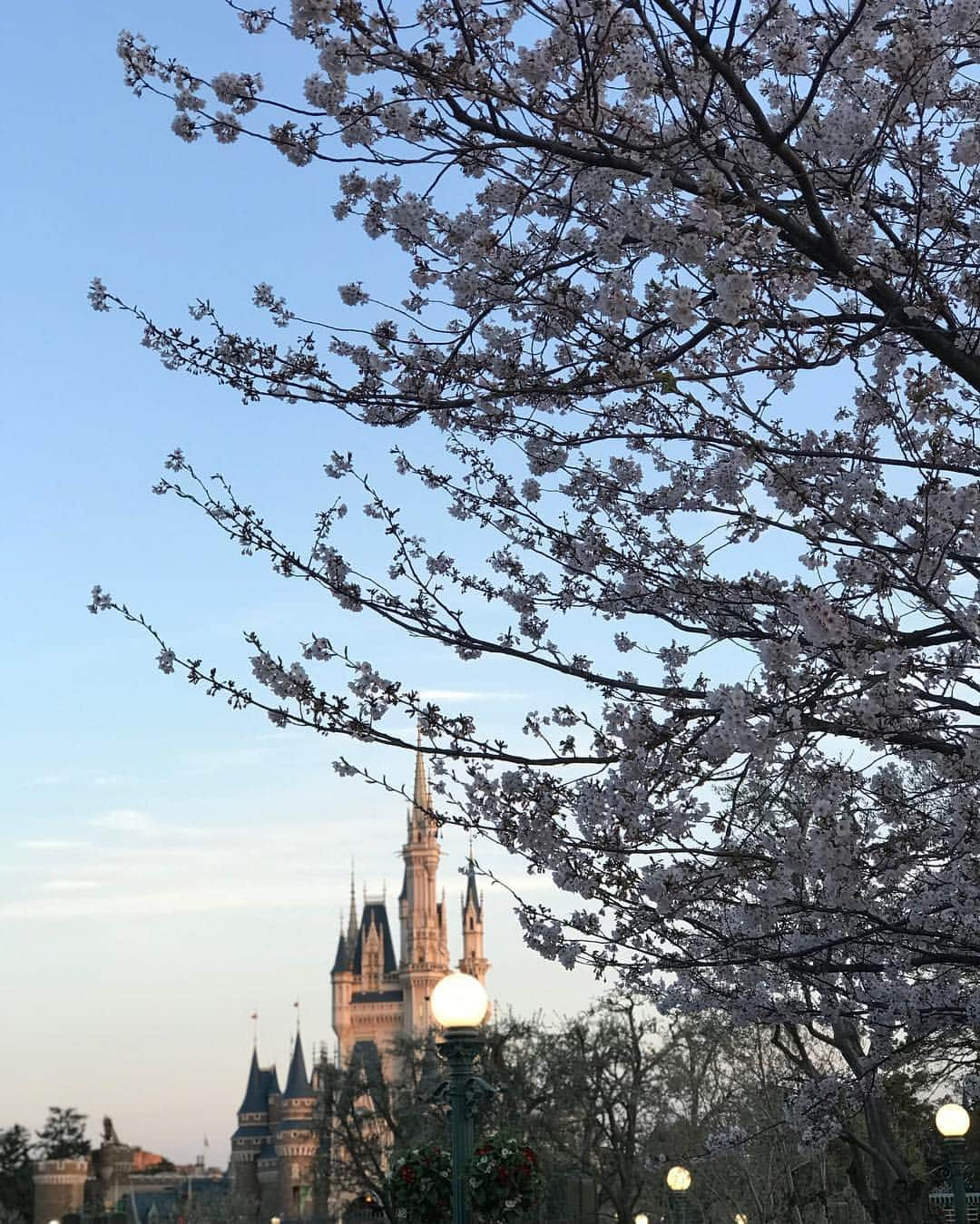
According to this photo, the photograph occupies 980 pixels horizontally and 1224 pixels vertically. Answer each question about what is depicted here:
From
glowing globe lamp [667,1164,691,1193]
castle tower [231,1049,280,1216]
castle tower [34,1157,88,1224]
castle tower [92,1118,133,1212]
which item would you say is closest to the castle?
castle tower [231,1049,280,1216]

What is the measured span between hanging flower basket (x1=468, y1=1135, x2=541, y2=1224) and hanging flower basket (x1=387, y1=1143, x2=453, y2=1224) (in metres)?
0.20

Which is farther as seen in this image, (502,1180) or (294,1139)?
(294,1139)

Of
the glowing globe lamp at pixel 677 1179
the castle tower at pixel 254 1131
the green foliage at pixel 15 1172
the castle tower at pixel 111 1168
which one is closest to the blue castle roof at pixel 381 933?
the castle tower at pixel 254 1131

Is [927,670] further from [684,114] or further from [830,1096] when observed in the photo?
[830,1096]

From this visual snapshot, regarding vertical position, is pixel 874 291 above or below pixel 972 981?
above

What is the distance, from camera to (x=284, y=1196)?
4070 inches

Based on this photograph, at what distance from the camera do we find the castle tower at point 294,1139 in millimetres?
101500

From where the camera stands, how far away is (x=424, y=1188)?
8789mm

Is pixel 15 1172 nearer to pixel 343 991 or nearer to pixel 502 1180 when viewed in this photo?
pixel 343 991

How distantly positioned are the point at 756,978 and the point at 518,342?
3.48m

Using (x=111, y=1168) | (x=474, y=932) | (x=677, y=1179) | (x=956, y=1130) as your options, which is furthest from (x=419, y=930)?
(x=956, y=1130)

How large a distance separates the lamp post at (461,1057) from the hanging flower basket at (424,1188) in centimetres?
80

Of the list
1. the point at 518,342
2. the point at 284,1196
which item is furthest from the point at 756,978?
the point at 284,1196

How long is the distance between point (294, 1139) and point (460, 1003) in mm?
102116
